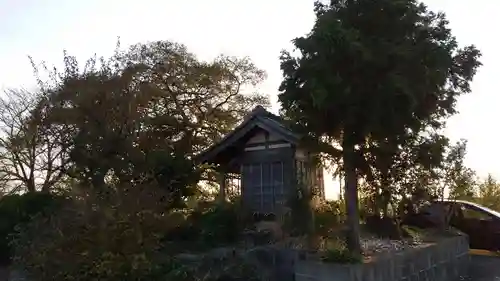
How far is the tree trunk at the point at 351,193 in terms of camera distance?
1172cm

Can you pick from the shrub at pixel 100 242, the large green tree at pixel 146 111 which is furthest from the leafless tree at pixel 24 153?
the shrub at pixel 100 242

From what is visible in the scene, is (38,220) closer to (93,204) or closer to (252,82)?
(93,204)

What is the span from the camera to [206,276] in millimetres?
11469

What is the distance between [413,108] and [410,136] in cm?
106

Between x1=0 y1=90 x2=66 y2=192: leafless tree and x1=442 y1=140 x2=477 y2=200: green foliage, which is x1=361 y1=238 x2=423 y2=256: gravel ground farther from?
x1=0 y1=90 x2=66 y2=192: leafless tree

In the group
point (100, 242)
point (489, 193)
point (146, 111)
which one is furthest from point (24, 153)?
point (489, 193)

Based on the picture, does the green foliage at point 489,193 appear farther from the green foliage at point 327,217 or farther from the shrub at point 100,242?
the shrub at point 100,242

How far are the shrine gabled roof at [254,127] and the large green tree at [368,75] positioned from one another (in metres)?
2.95

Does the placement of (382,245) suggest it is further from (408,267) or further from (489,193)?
(489,193)

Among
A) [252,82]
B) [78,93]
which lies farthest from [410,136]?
[252,82]

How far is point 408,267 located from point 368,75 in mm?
4449

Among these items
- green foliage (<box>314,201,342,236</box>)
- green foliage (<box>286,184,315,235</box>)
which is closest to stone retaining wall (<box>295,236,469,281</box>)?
green foliage (<box>286,184,315,235</box>)

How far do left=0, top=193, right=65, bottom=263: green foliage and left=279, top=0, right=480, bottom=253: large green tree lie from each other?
26.7 feet

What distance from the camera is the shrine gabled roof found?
1544 centimetres
